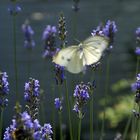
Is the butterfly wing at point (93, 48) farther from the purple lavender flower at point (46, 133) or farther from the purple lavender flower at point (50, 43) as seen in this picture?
the purple lavender flower at point (50, 43)

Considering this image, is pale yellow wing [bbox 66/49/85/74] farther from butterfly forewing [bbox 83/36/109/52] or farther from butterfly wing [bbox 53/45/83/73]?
butterfly forewing [bbox 83/36/109/52]

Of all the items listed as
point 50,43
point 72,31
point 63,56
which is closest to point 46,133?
point 63,56

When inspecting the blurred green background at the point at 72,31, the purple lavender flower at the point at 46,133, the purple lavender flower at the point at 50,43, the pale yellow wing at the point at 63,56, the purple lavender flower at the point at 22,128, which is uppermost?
the blurred green background at the point at 72,31

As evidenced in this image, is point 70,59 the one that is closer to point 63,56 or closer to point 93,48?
point 63,56

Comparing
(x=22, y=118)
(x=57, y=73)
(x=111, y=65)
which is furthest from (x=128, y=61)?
(x=22, y=118)

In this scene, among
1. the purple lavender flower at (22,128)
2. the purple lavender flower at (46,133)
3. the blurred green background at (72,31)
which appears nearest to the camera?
the purple lavender flower at (22,128)

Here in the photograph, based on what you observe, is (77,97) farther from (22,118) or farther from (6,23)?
(6,23)

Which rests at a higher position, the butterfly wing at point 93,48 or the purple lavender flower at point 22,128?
the butterfly wing at point 93,48

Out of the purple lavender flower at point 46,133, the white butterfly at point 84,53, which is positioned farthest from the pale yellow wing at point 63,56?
the purple lavender flower at point 46,133
